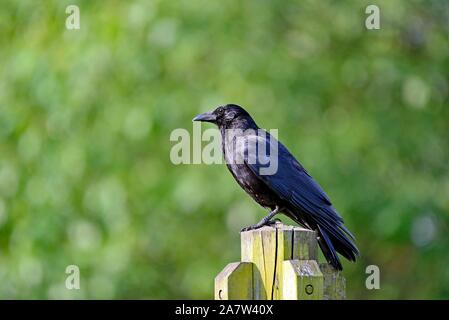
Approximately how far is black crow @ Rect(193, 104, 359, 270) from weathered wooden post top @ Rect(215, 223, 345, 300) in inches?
31.9

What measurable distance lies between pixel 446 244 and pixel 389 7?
93.1 inches

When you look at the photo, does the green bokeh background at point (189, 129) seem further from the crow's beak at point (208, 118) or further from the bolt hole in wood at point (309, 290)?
the bolt hole in wood at point (309, 290)

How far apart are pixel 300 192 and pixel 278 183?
167 millimetres

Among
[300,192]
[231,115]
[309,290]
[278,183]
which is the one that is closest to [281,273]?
[309,290]

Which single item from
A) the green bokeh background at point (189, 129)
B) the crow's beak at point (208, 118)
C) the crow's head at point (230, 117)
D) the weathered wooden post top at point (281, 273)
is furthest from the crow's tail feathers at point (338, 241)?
the green bokeh background at point (189, 129)

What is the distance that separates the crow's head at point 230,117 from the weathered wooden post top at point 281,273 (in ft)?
6.90

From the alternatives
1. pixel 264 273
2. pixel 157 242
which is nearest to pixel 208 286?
pixel 157 242

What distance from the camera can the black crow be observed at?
4453 millimetres

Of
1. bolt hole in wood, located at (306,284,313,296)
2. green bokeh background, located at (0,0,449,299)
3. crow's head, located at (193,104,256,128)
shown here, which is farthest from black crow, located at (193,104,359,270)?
green bokeh background, located at (0,0,449,299)

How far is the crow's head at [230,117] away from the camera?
220 inches

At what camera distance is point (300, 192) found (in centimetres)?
481

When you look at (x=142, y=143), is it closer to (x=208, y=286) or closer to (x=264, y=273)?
(x=208, y=286)

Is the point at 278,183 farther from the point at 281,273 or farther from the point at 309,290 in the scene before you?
the point at 309,290

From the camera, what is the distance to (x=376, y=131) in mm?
8586
